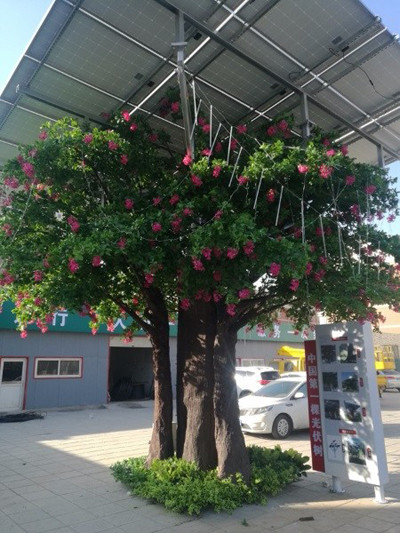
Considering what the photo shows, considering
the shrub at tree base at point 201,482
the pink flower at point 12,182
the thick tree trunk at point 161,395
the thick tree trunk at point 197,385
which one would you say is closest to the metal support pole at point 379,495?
the shrub at tree base at point 201,482

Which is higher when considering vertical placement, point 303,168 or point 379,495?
point 303,168

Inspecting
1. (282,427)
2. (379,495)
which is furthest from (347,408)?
(282,427)

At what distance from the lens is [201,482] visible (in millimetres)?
5926

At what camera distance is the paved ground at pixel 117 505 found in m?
5.10

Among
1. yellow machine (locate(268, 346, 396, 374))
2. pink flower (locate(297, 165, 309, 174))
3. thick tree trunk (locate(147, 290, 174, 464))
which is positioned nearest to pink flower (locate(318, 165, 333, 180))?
pink flower (locate(297, 165, 309, 174))

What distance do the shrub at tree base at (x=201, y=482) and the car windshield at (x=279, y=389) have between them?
5023 mm

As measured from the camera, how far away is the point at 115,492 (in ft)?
21.2

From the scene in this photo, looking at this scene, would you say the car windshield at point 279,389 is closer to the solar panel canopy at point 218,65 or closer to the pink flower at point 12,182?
the solar panel canopy at point 218,65

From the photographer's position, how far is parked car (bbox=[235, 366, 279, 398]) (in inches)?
687

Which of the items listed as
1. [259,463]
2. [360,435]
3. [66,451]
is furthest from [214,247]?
[66,451]

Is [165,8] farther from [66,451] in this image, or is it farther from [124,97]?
[66,451]

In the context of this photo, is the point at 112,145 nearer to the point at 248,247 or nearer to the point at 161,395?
the point at 248,247

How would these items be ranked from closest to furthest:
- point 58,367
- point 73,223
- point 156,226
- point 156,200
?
point 156,226 → point 73,223 → point 156,200 → point 58,367

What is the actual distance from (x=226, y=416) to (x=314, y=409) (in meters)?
1.48
